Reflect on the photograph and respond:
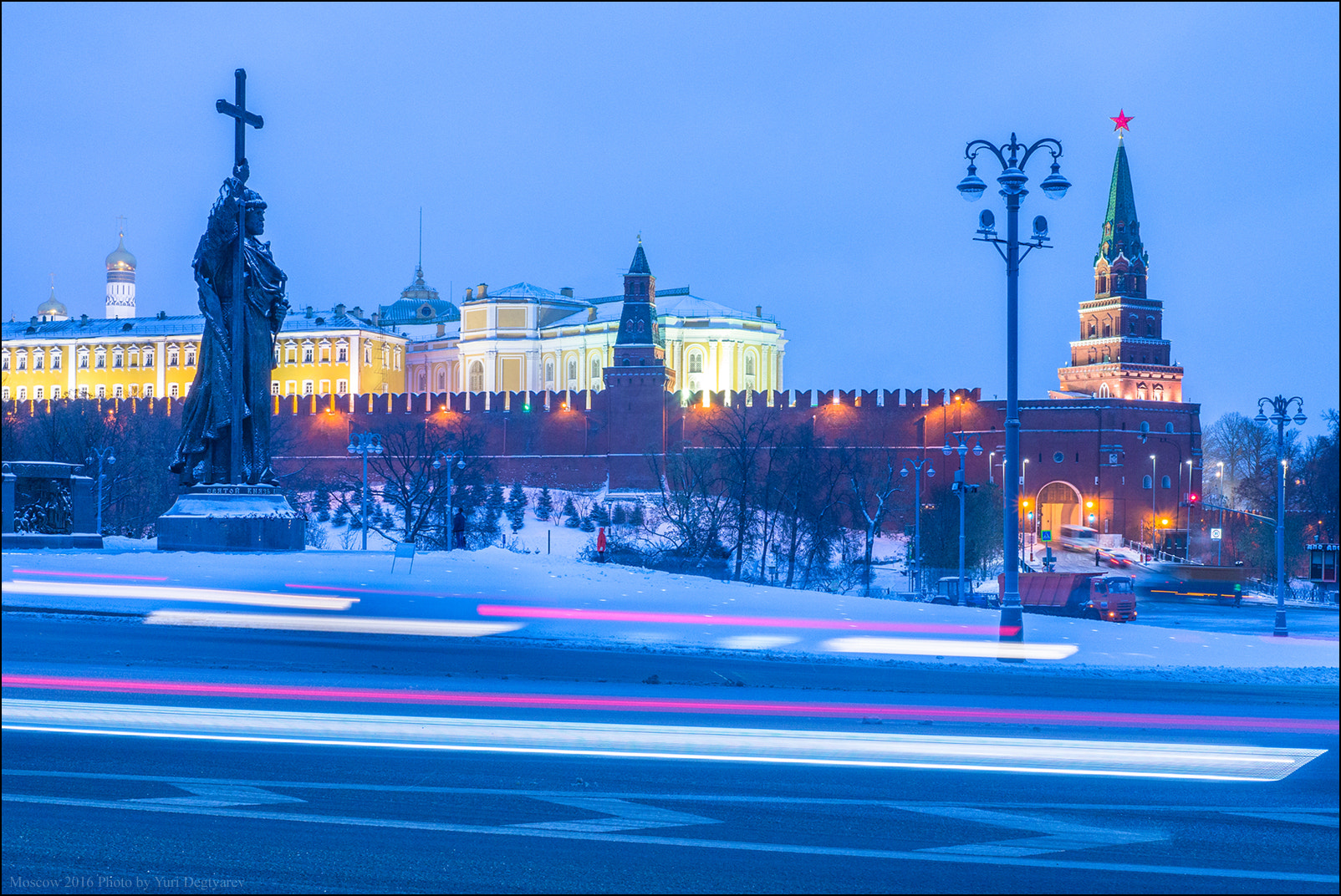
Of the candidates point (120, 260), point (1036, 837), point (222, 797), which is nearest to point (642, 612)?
point (222, 797)

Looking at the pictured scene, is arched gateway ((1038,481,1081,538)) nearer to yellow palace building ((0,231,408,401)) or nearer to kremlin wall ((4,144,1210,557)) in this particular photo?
kremlin wall ((4,144,1210,557))

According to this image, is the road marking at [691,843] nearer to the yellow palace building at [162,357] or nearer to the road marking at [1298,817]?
the road marking at [1298,817]

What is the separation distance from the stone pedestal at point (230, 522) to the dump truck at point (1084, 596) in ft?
54.0

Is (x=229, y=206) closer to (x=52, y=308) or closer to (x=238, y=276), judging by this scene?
(x=238, y=276)

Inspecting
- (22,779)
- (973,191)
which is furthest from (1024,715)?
(973,191)

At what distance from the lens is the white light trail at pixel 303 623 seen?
11.9 metres

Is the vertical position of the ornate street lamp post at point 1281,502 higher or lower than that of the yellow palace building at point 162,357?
lower

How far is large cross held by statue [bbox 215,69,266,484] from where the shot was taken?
1493 centimetres

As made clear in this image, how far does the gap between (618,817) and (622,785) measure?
63cm

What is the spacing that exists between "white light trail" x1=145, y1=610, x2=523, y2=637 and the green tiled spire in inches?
3057

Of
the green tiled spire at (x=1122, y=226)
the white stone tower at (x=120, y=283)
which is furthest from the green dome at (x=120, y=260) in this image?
the green tiled spire at (x=1122, y=226)

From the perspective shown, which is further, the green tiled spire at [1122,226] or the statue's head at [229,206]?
the green tiled spire at [1122,226]

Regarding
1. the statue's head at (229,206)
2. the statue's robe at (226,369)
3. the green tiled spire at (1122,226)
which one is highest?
the green tiled spire at (1122,226)

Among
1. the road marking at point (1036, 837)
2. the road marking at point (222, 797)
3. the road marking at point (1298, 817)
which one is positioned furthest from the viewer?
the road marking at point (222, 797)
